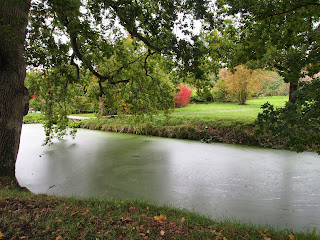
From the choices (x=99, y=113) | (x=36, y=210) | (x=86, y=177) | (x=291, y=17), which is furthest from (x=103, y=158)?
(x=291, y=17)

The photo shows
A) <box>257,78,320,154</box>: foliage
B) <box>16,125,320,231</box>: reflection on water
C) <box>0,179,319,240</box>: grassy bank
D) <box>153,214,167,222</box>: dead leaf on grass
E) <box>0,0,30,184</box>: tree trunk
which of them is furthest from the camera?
<box>0,0,30,184</box>: tree trunk

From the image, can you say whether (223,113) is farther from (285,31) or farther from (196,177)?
(285,31)

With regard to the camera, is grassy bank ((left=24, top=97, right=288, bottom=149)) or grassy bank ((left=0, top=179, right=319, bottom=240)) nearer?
grassy bank ((left=0, top=179, right=319, bottom=240))

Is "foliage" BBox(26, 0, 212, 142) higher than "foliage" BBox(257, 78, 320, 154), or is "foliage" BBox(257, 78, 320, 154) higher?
"foliage" BBox(26, 0, 212, 142)

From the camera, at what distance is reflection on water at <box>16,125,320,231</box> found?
3.36 meters

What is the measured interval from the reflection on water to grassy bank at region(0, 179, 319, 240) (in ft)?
2.27

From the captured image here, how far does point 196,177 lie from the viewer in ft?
15.5

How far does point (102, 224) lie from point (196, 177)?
2.83m

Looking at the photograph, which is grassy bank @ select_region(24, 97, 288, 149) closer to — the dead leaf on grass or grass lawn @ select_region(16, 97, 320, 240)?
grass lawn @ select_region(16, 97, 320, 240)

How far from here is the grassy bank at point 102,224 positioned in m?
2.12

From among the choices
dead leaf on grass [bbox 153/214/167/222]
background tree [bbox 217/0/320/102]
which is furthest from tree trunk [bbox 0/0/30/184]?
background tree [bbox 217/0/320/102]

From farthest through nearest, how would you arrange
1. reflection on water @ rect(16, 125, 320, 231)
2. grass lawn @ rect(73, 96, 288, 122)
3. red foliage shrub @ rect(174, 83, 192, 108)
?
red foliage shrub @ rect(174, 83, 192, 108), grass lawn @ rect(73, 96, 288, 122), reflection on water @ rect(16, 125, 320, 231)

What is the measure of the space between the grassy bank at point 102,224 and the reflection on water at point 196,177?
0.69 metres

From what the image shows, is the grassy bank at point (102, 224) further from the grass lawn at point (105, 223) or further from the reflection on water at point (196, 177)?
the reflection on water at point (196, 177)
